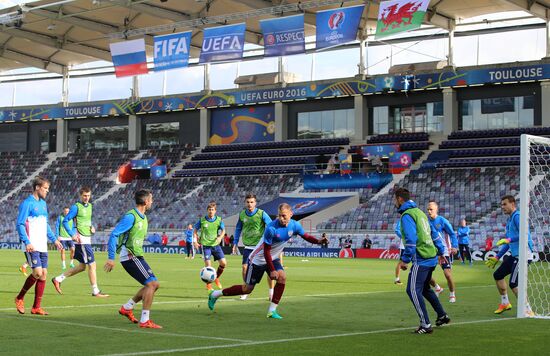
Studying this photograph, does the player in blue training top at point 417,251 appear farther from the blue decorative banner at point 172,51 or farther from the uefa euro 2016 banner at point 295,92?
the uefa euro 2016 banner at point 295,92

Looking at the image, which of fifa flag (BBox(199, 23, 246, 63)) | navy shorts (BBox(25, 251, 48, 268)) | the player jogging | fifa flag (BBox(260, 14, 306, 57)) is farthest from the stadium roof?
the player jogging

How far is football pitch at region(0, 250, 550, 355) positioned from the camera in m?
10.9

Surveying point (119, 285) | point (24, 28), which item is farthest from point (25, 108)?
point (119, 285)

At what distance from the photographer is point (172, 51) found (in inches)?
1692

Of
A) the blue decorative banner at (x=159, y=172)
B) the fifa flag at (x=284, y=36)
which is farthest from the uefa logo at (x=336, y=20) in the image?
the blue decorative banner at (x=159, y=172)

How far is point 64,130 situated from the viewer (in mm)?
74500

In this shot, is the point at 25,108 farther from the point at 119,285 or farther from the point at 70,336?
the point at 70,336

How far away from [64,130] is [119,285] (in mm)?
54353

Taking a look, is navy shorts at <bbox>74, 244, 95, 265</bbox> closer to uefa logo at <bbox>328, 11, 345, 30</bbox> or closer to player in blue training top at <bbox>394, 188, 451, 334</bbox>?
player in blue training top at <bbox>394, 188, 451, 334</bbox>

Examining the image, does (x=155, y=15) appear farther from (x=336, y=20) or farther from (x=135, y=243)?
(x=135, y=243)

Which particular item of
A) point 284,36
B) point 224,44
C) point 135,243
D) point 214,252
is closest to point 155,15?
point 224,44

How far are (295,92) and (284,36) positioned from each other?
20812 mm

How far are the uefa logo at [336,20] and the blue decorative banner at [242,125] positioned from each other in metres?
25.7

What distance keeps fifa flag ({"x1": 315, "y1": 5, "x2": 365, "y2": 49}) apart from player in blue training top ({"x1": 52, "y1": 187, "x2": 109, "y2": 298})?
21426 mm
